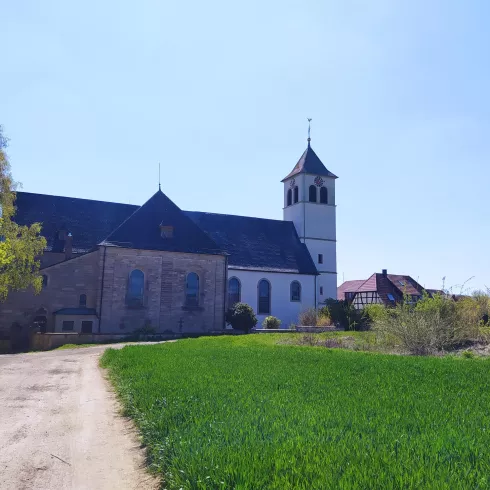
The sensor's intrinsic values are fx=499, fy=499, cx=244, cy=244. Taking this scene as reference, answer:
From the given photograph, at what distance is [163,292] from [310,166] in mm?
24264

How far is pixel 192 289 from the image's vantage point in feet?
118

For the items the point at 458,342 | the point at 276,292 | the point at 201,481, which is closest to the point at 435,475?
the point at 201,481

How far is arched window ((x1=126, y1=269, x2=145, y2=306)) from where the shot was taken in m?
33.9

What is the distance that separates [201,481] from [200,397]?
394 cm

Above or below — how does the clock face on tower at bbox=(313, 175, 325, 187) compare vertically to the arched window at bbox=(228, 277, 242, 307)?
above

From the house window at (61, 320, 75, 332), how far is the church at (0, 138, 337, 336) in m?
0.06

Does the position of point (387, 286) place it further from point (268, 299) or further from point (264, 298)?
point (264, 298)

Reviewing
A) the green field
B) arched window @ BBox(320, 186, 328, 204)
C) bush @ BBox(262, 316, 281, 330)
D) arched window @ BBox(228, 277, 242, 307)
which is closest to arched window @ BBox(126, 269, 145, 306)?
arched window @ BBox(228, 277, 242, 307)

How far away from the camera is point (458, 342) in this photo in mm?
21703

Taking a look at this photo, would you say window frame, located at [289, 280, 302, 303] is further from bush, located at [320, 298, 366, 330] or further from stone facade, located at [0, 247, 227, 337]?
stone facade, located at [0, 247, 227, 337]

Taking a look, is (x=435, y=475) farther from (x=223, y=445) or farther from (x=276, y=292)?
(x=276, y=292)

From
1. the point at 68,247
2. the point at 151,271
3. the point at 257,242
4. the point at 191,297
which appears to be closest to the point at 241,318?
the point at 191,297

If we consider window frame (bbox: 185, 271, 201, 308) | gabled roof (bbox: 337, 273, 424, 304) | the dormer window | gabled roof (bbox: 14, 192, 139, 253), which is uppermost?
gabled roof (bbox: 14, 192, 139, 253)

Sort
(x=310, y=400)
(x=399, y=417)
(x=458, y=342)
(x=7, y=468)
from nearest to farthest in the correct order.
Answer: (x=7, y=468), (x=399, y=417), (x=310, y=400), (x=458, y=342)
